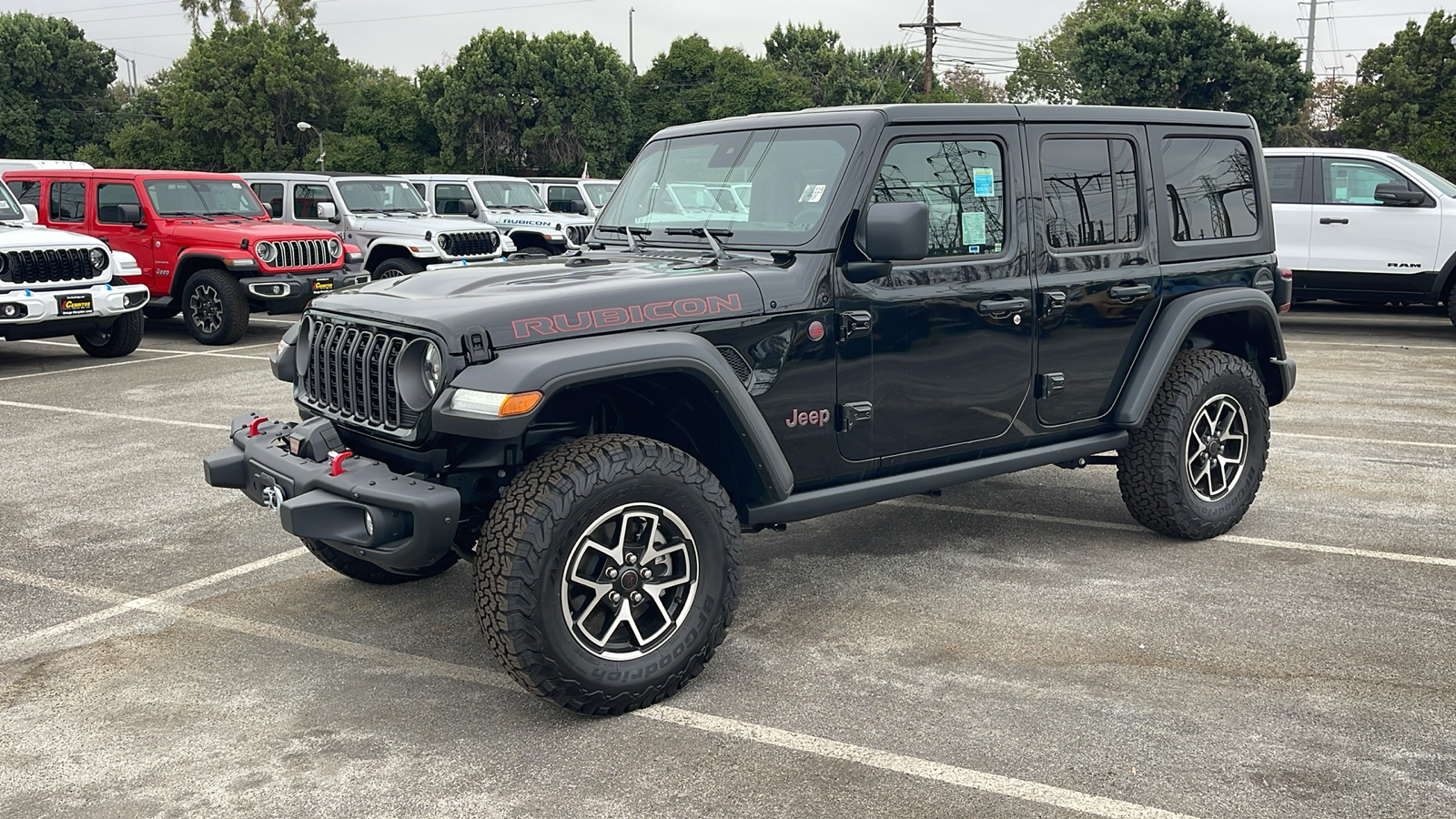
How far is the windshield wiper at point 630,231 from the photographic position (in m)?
5.04

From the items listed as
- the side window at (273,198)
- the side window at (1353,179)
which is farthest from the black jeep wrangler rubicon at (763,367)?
the side window at (273,198)

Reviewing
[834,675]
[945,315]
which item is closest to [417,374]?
[834,675]

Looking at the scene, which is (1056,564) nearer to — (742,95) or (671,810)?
(671,810)

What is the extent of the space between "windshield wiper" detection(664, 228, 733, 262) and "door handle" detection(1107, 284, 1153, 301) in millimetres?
1721

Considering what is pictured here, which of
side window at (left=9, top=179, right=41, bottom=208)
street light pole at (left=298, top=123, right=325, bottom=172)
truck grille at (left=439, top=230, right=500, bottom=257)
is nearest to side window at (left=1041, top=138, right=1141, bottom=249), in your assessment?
truck grille at (left=439, top=230, right=500, bottom=257)

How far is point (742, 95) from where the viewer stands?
170 ft

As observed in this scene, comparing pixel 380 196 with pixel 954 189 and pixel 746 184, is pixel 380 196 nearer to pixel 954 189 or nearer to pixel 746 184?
pixel 746 184

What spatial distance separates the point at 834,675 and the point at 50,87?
65439mm

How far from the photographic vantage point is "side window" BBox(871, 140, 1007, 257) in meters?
4.66

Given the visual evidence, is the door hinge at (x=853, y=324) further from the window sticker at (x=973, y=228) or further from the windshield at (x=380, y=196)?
the windshield at (x=380, y=196)

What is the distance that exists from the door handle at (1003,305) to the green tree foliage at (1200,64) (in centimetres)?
3798

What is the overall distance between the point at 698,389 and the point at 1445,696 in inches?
103

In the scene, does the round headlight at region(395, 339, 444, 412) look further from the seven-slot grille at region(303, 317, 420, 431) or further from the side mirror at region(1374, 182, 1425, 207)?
the side mirror at region(1374, 182, 1425, 207)

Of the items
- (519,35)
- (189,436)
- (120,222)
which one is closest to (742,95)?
(519,35)
